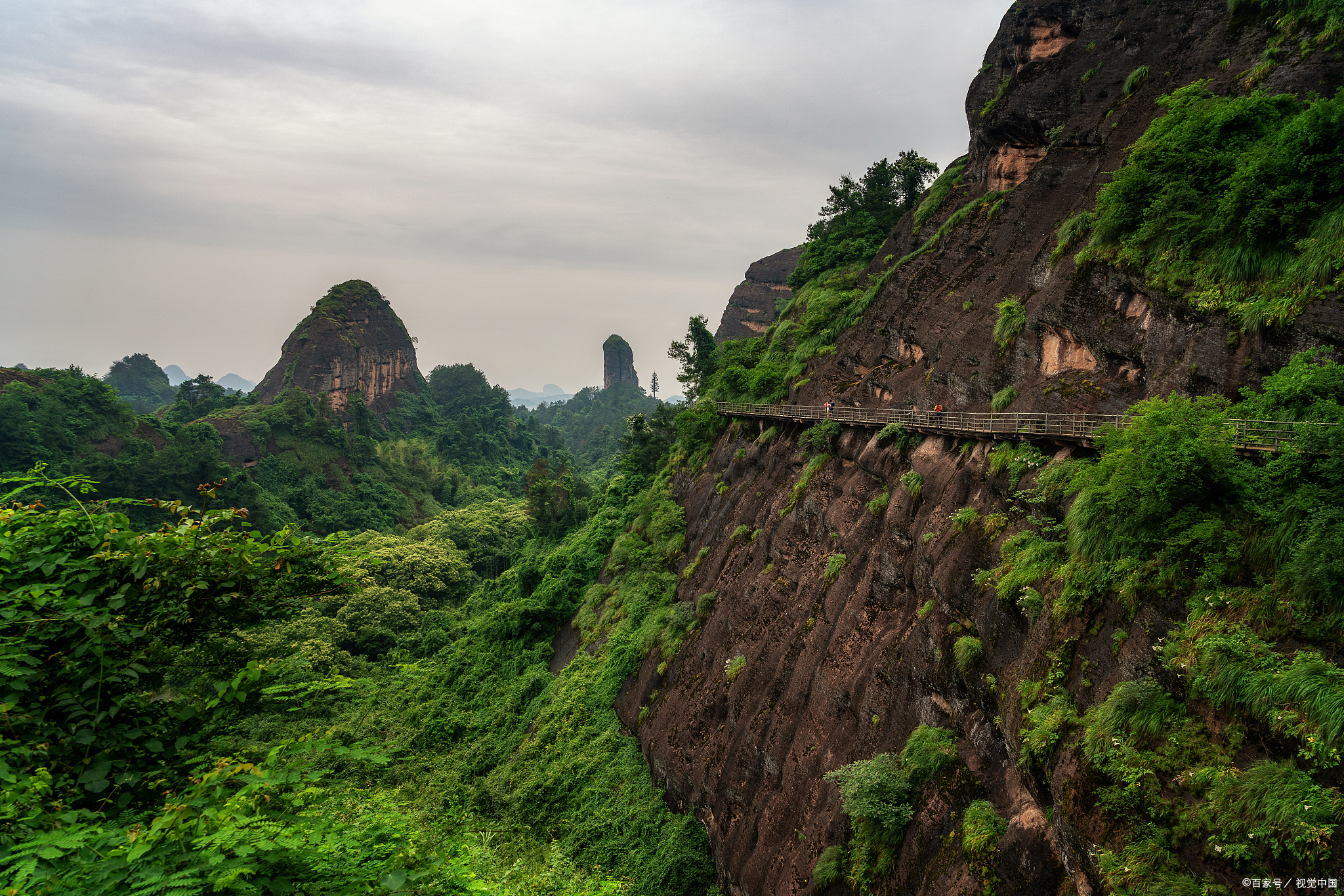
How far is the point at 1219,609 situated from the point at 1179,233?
8841mm

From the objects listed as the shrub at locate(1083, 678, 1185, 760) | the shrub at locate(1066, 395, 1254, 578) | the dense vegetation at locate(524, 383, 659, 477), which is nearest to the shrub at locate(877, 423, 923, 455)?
the shrub at locate(1066, 395, 1254, 578)

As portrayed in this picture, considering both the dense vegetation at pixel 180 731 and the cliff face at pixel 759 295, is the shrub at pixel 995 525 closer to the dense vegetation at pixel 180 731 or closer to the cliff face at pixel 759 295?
the dense vegetation at pixel 180 731

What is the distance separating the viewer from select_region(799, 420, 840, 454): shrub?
896 inches

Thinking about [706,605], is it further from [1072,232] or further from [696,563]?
[1072,232]

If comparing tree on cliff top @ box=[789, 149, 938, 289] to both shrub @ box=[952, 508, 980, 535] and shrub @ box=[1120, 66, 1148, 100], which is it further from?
shrub @ box=[952, 508, 980, 535]

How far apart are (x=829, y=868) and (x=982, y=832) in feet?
12.7

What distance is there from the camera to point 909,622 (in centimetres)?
1451

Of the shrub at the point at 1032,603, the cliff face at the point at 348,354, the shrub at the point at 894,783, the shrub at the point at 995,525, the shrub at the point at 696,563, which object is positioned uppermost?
the cliff face at the point at 348,354

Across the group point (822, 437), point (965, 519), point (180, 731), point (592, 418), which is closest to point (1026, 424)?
point (965, 519)

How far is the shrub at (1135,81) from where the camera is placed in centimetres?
1977

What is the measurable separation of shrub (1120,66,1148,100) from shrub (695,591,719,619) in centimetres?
2204

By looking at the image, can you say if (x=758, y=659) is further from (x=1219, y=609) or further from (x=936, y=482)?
(x=1219, y=609)

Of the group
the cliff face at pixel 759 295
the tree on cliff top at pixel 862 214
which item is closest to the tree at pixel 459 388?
the cliff face at pixel 759 295

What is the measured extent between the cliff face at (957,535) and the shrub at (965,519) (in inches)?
13.7
